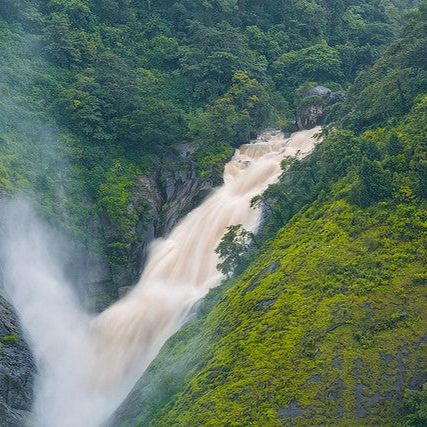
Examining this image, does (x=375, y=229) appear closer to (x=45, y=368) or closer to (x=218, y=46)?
(x=45, y=368)

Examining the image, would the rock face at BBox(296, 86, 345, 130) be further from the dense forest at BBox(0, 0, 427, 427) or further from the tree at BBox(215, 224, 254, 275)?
the tree at BBox(215, 224, 254, 275)

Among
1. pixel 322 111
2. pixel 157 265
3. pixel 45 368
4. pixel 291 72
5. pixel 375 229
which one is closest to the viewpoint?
pixel 375 229

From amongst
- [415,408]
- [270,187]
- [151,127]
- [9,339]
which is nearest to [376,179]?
[270,187]

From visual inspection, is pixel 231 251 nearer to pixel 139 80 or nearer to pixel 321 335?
pixel 321 335

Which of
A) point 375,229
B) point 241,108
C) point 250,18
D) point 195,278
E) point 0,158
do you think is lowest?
point 375,229

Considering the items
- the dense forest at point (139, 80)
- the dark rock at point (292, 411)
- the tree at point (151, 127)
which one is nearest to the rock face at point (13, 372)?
the dense forest at point (139, 80)

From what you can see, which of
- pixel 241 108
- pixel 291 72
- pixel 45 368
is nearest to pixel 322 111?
pixel 241 108
